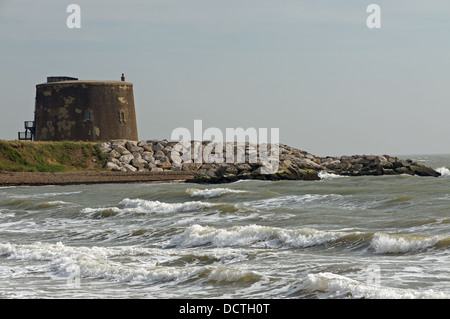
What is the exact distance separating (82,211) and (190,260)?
32.5 ft

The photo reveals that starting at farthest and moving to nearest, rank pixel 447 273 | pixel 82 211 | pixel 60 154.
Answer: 1. pixel 60 154
2. pixel 82 211
3. pixel 447 273

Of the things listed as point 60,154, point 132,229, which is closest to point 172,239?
point 132,229

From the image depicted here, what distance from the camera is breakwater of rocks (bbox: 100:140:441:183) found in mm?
37719

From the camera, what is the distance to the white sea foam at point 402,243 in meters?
12.6

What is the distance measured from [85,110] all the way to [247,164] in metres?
12.4

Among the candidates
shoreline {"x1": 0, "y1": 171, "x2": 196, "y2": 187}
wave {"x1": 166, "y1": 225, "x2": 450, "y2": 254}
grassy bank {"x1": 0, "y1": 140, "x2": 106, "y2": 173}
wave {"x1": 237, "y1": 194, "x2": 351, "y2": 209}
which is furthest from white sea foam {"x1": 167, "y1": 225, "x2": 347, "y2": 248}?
grassy bank {"x1": 0, "y1": 140, "x2": 106, "y2": 173}

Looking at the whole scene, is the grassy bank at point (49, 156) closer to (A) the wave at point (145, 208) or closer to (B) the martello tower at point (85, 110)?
(B) the martello tower at point (85, 110)

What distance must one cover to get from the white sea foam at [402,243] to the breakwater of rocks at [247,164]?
2342cm

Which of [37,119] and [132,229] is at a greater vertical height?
[37,119]

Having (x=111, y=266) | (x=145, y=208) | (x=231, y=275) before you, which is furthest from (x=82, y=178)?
(x=231, y=275)

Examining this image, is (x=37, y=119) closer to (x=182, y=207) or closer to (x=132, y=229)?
(x=182, y=207)

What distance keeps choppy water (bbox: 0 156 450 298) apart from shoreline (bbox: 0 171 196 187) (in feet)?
42.0

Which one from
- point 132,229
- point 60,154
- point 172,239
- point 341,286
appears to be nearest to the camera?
point 341,286

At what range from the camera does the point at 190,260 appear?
12422 millimetres
